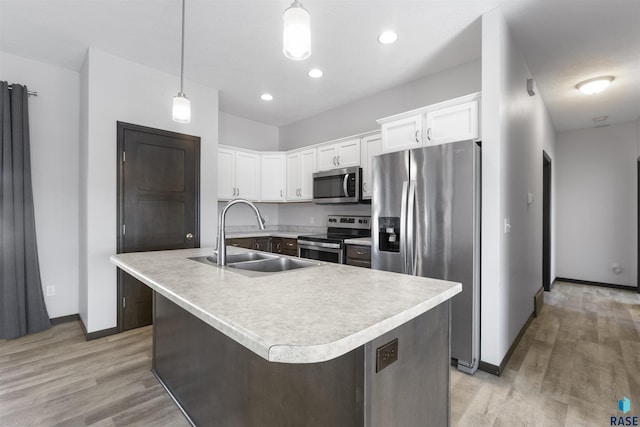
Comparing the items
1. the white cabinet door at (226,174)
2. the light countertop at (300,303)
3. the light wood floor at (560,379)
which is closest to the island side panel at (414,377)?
the light countertop at (300,303)

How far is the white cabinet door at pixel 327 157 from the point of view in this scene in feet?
13.4

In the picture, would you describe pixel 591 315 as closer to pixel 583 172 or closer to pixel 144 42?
pixel 583 172

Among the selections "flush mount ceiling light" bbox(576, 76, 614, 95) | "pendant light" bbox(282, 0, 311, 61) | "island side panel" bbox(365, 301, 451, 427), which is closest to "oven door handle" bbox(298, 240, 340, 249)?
"island side panel" bbox(365, 301, 451, 427)

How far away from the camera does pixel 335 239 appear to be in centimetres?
360

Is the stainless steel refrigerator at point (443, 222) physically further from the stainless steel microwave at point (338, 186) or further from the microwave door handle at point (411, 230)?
the stainless steel microwave at point (338, 186)

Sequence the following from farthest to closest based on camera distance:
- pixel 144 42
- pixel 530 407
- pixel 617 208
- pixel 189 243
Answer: pixel 617 208 → pixel 189 243 → pixel 144 42 → pixel 530 407

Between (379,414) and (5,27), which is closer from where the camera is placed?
(379,414)

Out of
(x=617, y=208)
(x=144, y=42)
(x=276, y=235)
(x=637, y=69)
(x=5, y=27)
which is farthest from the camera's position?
(x=617, y=208)

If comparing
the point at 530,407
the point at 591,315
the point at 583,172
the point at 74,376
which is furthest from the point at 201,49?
the point at 583,172

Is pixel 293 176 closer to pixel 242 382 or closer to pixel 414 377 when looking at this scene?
pixel 242 382

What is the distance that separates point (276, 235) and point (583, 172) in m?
5.26

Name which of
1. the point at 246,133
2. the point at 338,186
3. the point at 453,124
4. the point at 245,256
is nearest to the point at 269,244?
the point at 338,186

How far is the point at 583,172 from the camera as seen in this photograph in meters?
5.12

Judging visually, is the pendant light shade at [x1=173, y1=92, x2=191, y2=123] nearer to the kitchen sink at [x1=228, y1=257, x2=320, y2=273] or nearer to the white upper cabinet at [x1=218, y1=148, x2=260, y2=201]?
the kitchen sink at [x1=228, y1=257, x2=320, y2=273]
